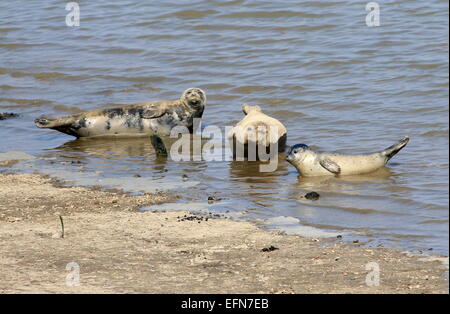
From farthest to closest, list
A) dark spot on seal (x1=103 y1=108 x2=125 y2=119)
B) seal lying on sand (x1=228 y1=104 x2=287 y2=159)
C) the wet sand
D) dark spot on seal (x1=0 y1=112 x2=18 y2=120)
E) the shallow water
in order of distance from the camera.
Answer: dark spot on seal (x1=0 y1=112 x2=18 y2=120) → dark spot on seal (x1=103 y1=108 x2=125 y2=119) → seal lying on sand (x1=228 y1=104 x2=287 y2=159) → the shallow water → the wet sand

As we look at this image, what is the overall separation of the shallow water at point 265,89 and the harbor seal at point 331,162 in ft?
0.43

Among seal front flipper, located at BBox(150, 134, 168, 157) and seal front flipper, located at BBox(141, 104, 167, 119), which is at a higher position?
seal front flipper, located at BBox(141, 104, 167, 119)

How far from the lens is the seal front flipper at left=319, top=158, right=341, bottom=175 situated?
753 centimetres

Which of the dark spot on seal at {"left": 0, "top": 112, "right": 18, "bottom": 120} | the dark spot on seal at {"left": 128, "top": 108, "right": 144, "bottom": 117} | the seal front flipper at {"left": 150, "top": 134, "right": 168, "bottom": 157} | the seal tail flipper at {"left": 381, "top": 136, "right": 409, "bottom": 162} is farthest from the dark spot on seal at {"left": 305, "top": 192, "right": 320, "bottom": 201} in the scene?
the dark spot on seal at {"left": 0, "top": 112, "right": 18, "bottom": 120}

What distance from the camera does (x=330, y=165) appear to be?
7.55 m

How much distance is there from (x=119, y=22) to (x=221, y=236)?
11.2 m

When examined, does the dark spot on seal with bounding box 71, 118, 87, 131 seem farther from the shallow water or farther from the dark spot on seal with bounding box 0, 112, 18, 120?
the dark spot on seal with bounding box 0, 112, 18, 120

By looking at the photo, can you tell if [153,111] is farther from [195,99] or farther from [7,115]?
[7,115]

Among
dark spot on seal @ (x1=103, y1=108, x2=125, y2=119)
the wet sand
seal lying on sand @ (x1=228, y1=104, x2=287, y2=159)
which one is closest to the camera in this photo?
the wet sand

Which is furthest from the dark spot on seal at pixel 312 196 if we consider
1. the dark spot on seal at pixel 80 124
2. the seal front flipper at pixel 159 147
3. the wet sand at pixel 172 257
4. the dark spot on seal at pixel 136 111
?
the dark spot on seal at pixel 80 124

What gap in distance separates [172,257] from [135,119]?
4.39m

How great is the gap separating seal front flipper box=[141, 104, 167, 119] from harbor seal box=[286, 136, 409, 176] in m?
2.41

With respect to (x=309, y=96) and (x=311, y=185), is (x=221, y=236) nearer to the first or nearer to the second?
(x=311, y=185)

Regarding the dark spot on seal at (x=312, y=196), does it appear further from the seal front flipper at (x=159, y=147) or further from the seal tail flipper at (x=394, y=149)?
the seal front flipper at (x=159, y=147)
